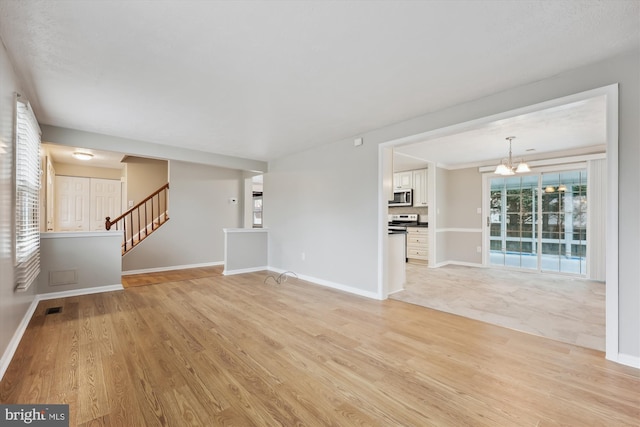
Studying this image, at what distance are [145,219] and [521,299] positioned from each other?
719 cm

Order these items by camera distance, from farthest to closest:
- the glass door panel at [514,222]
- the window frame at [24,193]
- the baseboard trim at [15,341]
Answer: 1. the glass door panel at [514,222]
2. the window frame at [24,193]
3. the baseboard trim at [15,341]

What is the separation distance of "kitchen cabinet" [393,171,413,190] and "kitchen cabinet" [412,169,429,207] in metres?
0.11

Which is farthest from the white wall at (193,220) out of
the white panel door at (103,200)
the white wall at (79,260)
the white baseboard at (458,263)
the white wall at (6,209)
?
the white baseboard at (458,263)

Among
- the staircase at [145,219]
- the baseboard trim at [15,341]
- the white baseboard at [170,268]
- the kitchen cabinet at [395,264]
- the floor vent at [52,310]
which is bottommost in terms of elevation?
the white baseboard at [170,268]

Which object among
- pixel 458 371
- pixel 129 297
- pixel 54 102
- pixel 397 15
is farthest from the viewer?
pixel 129 297

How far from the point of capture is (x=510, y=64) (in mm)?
2322

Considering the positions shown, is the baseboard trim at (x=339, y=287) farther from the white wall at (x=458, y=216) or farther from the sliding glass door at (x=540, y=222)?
the sliding glass door at (x=540, y=222)

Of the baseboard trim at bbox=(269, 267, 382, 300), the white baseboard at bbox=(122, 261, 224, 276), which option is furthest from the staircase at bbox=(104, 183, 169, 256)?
the baseboard trim at bbox=(269, 267, 382, 300)

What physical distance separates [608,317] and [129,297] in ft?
17.6

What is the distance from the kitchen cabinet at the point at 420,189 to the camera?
7.04 m

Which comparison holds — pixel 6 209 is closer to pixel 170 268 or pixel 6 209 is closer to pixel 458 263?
pixel 170 268

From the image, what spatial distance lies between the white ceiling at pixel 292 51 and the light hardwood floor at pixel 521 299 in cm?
246

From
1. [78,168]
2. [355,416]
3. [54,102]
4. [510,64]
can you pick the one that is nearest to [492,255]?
[510,64]

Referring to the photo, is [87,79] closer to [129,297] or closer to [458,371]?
[129,297]
